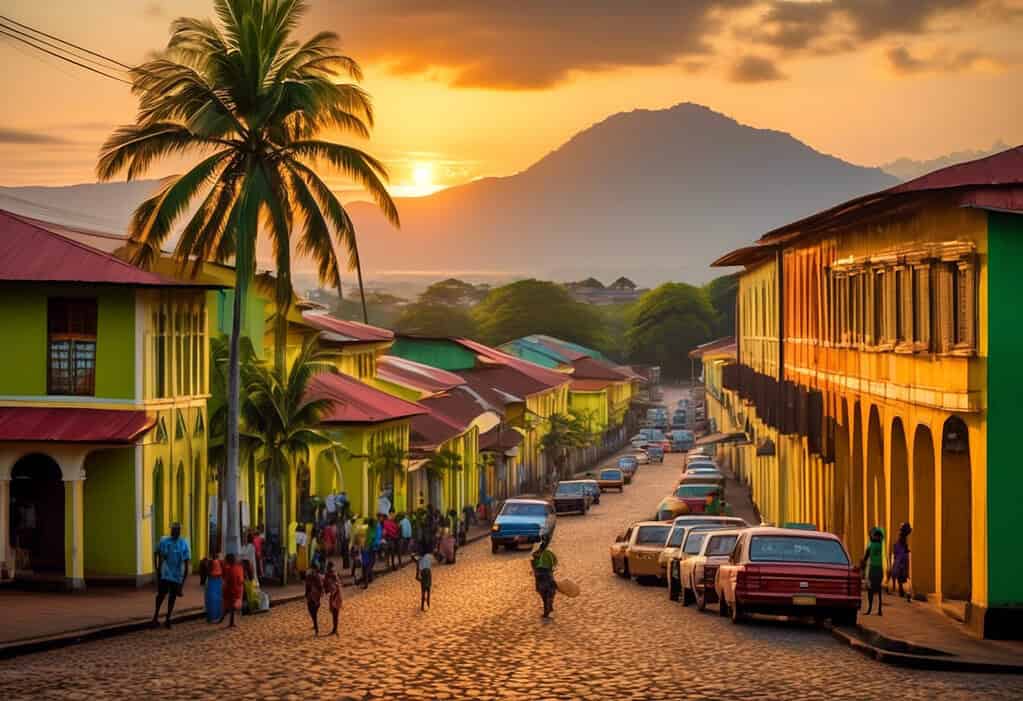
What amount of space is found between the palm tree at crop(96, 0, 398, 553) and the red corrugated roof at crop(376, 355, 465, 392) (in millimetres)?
31876

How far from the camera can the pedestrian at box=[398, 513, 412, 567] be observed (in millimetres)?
50400

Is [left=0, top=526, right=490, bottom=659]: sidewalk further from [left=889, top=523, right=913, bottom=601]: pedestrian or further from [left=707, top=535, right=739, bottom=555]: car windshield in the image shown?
[left=889, top=523, right=913, bottom=601]: pedestrian

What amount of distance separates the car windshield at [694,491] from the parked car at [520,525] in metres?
8.40

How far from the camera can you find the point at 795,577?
28484 mm

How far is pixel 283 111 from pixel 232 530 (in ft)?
30.4

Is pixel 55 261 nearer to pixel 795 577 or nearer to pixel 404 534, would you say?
pixel 404 534

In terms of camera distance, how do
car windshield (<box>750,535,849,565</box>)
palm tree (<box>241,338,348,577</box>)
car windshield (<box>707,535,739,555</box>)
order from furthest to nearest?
palm tree (<box>241,338,348,577</box>) < car windshield (<box>707,535,739,555</box>) < car windshield (<box>750,535,849,565</box>)

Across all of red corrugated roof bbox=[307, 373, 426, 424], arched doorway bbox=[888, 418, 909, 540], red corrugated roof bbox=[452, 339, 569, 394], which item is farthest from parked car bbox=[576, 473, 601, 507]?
arched doorway bbox=[888, 418, 909, 540]

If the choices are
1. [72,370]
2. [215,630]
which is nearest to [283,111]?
[72,370]

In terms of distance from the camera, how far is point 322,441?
1719 inches

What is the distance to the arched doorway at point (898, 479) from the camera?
37062mm

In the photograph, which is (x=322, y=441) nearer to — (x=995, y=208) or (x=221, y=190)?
(x=221, y=190)

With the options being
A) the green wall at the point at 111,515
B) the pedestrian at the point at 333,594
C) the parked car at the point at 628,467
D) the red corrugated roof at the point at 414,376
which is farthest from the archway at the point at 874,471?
the parked car at the point at 628,467

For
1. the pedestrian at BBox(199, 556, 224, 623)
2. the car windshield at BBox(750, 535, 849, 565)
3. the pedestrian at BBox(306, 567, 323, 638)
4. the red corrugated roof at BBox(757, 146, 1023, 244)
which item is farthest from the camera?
the pedestrian at BBox(199, 556, 224, 623)
